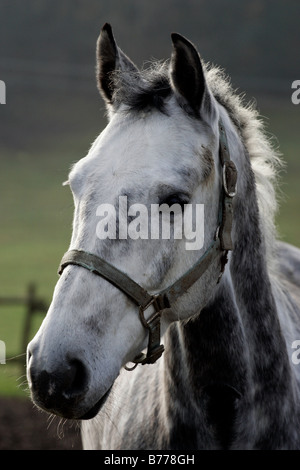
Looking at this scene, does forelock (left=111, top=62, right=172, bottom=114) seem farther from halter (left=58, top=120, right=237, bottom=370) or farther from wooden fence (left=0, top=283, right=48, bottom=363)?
wooden fence (left=0, top=283, right=48, bottom=363)

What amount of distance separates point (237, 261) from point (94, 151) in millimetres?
811

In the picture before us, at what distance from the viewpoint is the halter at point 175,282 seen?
2.20 metres

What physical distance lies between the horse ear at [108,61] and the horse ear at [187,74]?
0.36 meters

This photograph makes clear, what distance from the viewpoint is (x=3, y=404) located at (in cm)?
913

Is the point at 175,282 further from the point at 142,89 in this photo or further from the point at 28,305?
the point at 28,305

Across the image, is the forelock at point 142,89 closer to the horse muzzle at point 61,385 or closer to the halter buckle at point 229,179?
the halter buckle at point 229,179

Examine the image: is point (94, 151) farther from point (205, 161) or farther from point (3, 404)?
point (3, 404)

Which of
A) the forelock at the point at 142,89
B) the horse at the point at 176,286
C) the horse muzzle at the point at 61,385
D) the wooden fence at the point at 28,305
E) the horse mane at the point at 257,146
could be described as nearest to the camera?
the horse muzzle at the point at 61,385

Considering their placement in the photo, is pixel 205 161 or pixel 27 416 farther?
pixel 27 416

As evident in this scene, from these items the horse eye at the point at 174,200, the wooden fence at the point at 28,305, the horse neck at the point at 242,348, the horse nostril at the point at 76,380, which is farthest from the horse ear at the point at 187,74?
the wooden fence at the point at 28,305

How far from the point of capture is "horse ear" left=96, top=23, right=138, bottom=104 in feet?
8.93

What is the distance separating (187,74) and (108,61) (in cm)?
50

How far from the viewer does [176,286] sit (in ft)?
7.87
